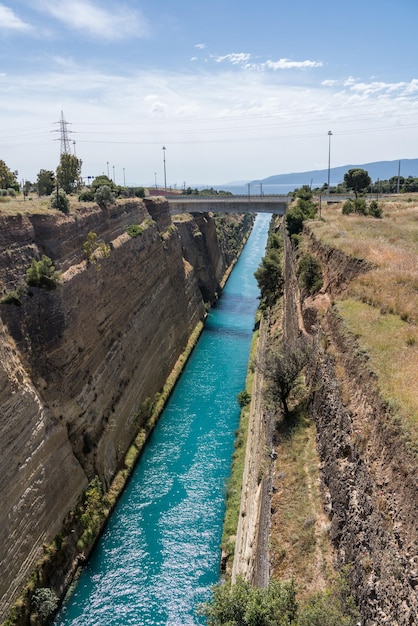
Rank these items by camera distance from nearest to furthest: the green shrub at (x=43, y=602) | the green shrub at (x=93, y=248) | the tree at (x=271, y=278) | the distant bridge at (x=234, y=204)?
1. the green shrub at (x=43, y=602)
2. the green shrub at (x=93, y=248)
3. the tree at (x=271, y=278)
4. the distant bridge at (x=234, y=204)

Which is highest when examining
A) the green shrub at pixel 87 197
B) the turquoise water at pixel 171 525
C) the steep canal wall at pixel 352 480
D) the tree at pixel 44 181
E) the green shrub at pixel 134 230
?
the tree at pixel 44 181

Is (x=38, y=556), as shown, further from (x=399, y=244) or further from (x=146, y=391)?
(x=399, y=244)

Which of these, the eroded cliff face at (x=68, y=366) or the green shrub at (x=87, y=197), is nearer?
the eroded cliff face at (x=68, y=366)

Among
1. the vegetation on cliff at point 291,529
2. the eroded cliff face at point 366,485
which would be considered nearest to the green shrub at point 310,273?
the vegetation on cliff at point 291,529

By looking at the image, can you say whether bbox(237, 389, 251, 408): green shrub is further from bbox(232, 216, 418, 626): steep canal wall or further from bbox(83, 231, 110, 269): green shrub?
bbox(83, 231, 110, 269): green shrub

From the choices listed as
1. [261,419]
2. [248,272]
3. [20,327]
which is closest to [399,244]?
[261,419]

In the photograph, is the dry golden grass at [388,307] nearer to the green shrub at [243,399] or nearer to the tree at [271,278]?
the green shrub at [243,399]

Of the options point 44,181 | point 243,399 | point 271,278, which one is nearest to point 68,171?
point 44,181

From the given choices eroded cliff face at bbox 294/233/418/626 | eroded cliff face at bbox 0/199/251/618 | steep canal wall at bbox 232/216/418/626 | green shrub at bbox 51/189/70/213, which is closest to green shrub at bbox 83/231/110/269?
eroded cliff face at bbox 0/199/251/618
